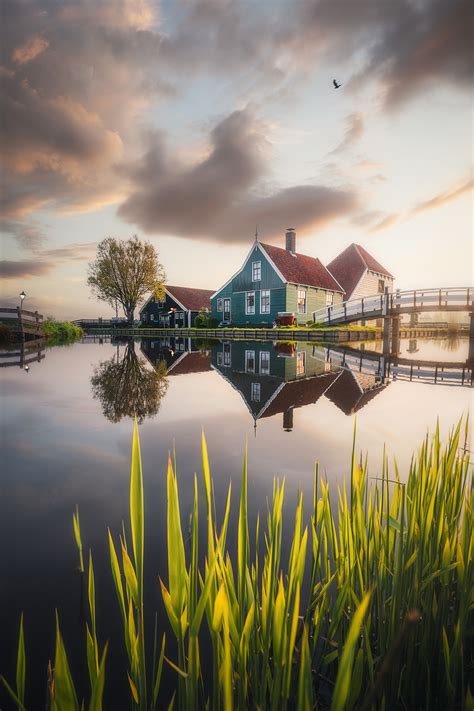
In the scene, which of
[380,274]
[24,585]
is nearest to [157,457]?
[24,585]

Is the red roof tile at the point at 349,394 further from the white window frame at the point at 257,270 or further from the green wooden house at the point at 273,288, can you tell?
the white window frame at the point at 257,270

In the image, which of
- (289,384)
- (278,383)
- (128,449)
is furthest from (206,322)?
(128,449)

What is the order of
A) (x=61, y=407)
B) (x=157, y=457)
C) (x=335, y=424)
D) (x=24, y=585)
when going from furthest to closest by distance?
(x=61, y=407)
(x=335, y=424)
(x=157, y=457)
(x=24, y=585)

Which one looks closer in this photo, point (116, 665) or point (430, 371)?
point (116, 665)

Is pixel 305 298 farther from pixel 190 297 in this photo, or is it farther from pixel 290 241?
pixel 190 297

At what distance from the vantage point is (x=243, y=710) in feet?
3.34

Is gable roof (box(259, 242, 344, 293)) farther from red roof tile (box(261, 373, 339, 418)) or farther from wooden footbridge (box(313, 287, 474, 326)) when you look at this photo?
red roof tile (box(261, 373, 339, 418))

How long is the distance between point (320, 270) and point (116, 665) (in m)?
35.7

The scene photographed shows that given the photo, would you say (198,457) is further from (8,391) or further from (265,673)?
(8,391)

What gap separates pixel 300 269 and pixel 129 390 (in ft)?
88.5

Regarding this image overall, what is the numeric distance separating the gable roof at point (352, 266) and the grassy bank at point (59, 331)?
25.2m

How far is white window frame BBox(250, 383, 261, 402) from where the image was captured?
634 cm

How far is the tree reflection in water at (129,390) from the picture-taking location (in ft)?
18.0

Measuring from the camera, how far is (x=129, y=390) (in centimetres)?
709
